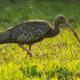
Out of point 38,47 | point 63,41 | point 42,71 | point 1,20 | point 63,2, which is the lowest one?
point 63,2

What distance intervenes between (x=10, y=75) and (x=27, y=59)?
237 cm

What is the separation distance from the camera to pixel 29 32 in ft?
46.6

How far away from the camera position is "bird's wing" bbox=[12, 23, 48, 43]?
14.0 meters

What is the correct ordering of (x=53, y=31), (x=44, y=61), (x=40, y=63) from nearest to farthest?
(x=40, y=63) < (x=44, y=61) < (x=53, y=31)

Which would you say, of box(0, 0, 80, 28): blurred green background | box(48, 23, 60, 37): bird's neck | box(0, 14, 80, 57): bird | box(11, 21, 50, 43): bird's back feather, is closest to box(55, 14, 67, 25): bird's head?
box(48, 23, 60, 37): bird's neck

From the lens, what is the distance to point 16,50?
1511 centimetres

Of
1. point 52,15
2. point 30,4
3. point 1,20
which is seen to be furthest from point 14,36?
point 30,4

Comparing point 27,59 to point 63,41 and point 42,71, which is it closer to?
point 42,71

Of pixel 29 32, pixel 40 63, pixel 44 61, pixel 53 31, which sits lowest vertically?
pixel 53 31

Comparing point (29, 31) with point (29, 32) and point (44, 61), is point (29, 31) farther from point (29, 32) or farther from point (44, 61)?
point (44, 61)

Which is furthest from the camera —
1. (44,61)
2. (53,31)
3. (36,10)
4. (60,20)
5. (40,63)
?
(36,10)

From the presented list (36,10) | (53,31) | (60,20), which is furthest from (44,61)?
(36,10)

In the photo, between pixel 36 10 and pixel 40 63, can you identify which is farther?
pixel 36 10

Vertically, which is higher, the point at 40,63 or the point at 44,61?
the point at 40,63
